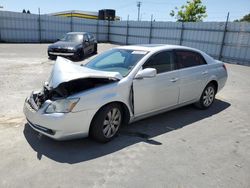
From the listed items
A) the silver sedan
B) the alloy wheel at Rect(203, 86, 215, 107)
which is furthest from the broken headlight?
the alloy wheel at Rect(203, 86, 215, 107)

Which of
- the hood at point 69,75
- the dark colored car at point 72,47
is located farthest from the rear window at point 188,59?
the dark colored car at point 72,47

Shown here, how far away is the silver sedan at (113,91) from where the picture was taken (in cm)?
331

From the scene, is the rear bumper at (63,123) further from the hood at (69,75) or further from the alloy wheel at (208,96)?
the alloy wheel at (208,96)

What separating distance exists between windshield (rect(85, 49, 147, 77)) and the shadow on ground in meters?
1.08

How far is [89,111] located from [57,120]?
0.45 meters

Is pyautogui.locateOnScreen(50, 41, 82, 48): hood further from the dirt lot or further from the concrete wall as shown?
the concrete wall

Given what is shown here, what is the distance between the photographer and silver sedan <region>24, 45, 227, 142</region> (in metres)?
3.31

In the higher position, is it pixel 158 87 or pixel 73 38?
pixel 73 38

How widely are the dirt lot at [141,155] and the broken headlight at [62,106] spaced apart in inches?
24.4

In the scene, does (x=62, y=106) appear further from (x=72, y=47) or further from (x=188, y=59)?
(x=72, y=47)

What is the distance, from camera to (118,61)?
453 centimetres

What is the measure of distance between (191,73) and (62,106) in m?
2.87

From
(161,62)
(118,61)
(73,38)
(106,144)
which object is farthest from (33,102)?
(73,38)

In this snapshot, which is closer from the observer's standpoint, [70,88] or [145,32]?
[70,88]
